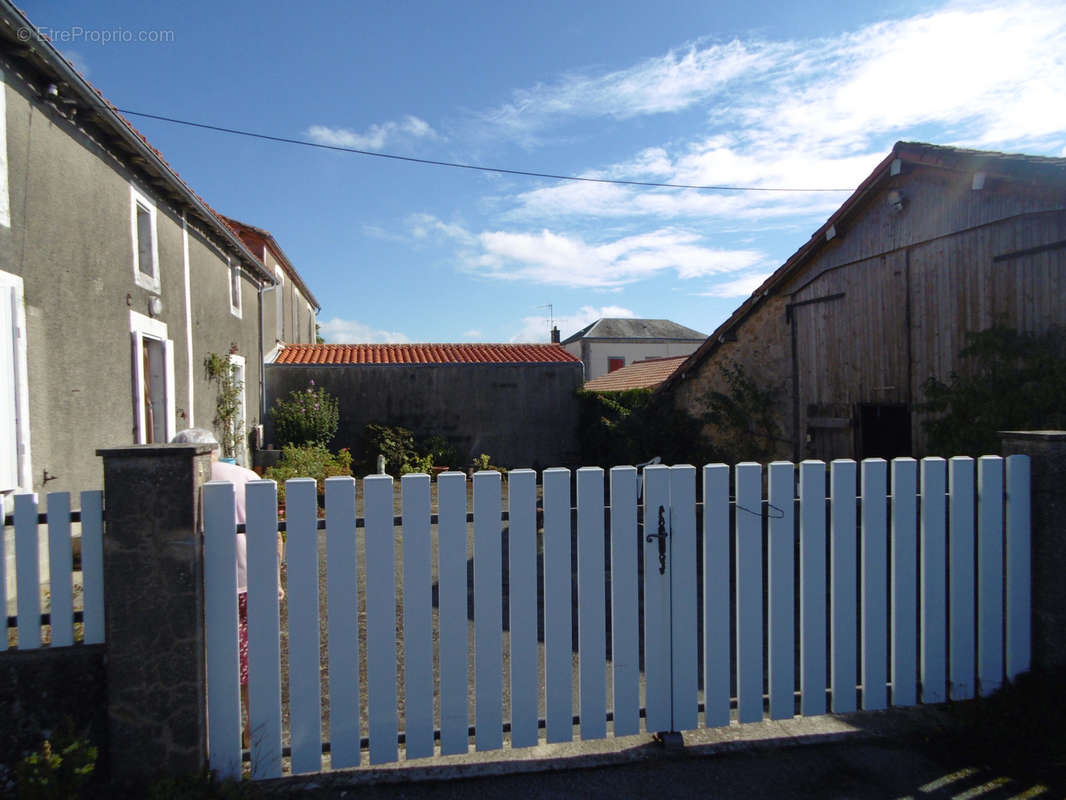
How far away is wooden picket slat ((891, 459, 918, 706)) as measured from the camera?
125 inches

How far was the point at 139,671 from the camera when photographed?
2480 millimetres

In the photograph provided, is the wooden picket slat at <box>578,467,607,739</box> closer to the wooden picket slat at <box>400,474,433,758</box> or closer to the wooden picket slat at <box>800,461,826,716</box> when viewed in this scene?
the wooden picket slat at <box>400,474,433,758</box>

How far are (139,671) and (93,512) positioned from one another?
2.12 ft

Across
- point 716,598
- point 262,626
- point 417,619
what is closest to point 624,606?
point 716,598

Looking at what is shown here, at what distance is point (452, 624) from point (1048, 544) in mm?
3036

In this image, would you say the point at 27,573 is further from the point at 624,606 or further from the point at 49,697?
the point at 624,606

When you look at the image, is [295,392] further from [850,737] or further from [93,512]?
[850,737]

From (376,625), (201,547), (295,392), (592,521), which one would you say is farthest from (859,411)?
(295,392)

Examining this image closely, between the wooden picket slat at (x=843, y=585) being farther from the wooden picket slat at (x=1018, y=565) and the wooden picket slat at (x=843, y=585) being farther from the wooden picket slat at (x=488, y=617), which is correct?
the wooden picket slat at (x=488, y=617)

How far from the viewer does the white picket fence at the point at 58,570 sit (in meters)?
2.51

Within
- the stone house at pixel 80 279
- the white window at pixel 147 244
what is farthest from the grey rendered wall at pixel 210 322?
the white window at pixel 147 244

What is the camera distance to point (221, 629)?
2605 mm

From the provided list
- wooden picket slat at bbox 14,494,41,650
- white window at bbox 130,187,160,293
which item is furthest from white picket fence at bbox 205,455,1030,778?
white window at bbox 130,187,160,293

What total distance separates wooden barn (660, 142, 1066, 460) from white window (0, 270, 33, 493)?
8.04 meters
